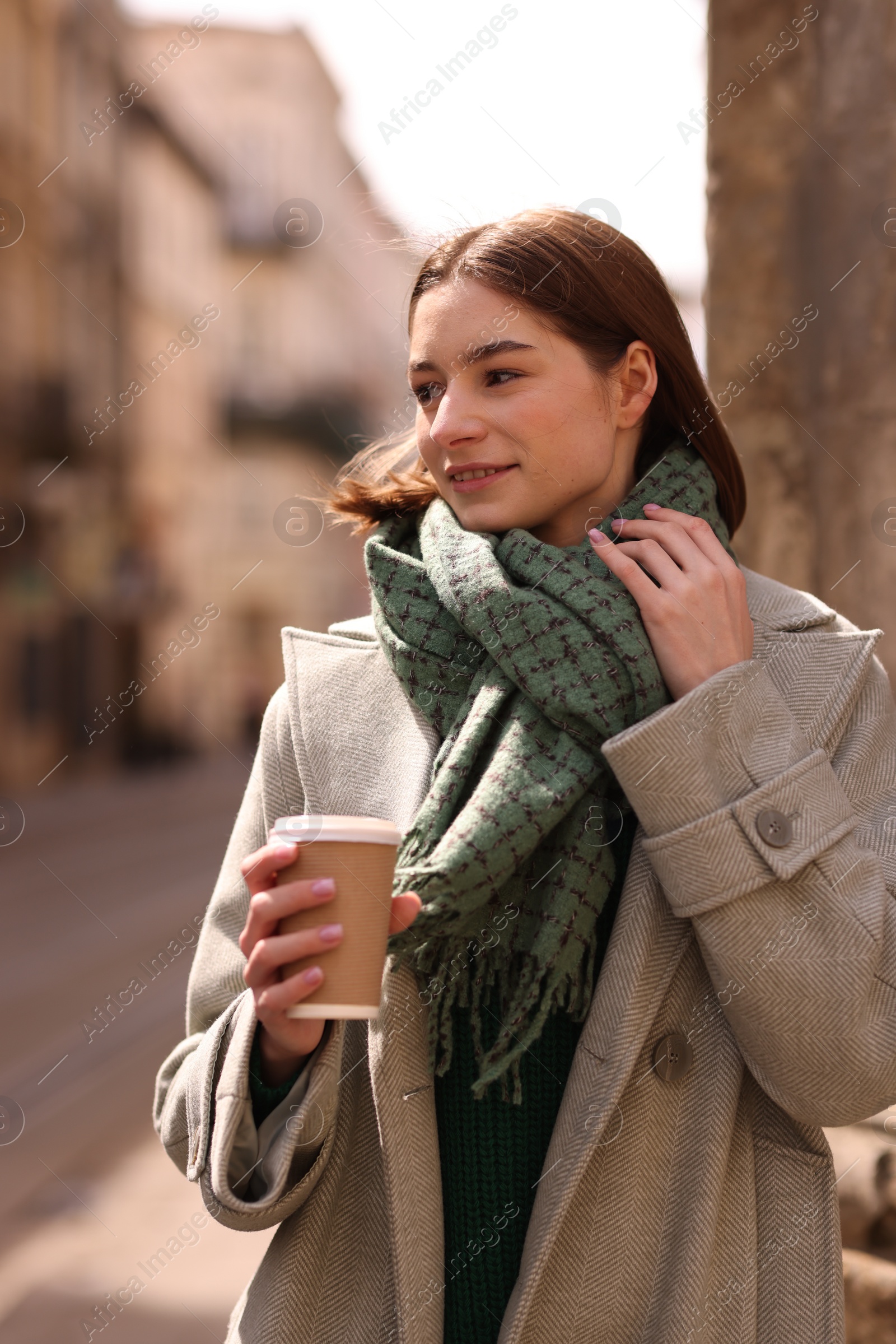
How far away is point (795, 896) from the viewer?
135 cm

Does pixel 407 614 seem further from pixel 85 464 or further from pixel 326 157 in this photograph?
pixel 326 157

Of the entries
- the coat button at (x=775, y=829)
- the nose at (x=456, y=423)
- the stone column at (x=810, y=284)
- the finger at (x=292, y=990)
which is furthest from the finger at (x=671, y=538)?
the stone column at (x=810, y=284)

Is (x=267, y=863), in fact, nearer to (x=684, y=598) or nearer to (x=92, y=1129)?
(x=684, y=598)

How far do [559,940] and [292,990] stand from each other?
34 cm

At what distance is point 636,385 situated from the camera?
5.69ft

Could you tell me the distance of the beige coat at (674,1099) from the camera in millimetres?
1339

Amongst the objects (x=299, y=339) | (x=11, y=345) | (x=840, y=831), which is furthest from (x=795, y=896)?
(x=299, y=339)

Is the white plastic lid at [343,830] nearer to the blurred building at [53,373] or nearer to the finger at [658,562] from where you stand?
the finger at [658,562]

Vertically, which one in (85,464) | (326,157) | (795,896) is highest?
(326,157)

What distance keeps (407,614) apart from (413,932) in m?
0.47

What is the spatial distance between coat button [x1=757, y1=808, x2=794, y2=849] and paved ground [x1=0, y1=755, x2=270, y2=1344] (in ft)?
9.38

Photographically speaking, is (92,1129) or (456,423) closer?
(456,423)

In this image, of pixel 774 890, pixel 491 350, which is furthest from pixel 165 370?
pixel 774 890

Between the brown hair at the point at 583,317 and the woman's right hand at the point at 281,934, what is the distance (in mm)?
741
